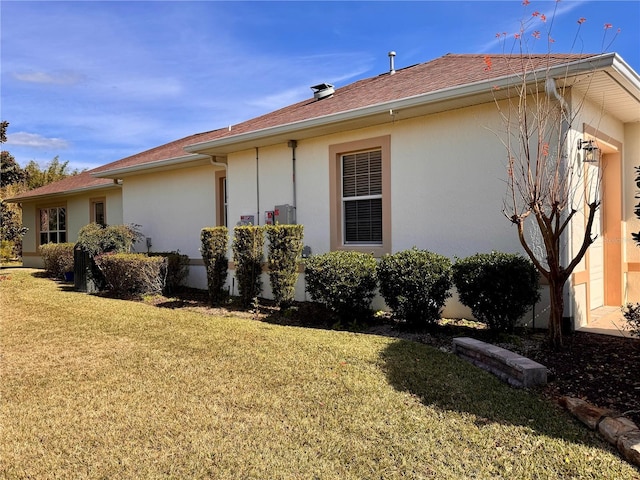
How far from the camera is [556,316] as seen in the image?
17.1ft

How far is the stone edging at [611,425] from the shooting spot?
9.92ft

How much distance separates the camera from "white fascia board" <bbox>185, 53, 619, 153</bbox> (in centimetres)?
540

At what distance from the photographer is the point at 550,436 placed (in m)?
3.29

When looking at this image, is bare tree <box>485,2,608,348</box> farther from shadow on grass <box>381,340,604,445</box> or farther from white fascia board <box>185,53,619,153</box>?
shadow on grass <box>381,340,604,445</box>

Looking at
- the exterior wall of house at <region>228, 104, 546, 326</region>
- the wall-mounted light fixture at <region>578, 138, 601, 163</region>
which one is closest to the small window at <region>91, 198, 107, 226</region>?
the exterior wall of house at <region>228, 104, 546, 326</region>

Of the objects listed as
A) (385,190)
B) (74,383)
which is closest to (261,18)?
(385,190)

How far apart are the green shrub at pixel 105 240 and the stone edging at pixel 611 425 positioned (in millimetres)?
11040

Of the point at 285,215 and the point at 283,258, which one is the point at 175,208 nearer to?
the point at 285,215

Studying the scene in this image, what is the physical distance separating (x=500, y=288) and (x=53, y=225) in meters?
19.5

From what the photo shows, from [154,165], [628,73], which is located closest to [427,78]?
[628,73]

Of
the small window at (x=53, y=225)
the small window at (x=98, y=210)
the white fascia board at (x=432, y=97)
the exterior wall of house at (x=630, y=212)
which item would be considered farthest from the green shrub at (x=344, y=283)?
the small window at (x=53, y=225)

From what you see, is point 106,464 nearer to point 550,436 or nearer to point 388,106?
point 550,436

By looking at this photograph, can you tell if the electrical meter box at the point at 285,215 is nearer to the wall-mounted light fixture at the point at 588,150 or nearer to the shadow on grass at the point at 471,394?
the shadow on grass at the point at 471,394

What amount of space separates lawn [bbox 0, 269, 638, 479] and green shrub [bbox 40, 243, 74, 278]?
9199 mm
